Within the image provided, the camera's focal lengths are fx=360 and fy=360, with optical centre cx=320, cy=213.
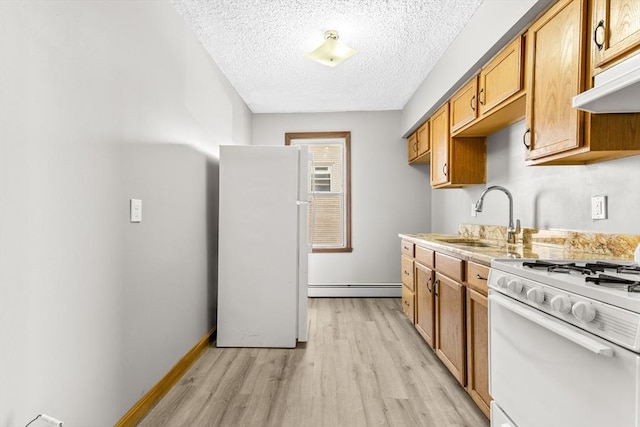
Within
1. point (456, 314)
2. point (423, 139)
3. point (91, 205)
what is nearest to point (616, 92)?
point (456, 314)

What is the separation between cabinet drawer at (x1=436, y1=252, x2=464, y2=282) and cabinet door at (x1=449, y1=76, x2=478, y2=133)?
1.09m

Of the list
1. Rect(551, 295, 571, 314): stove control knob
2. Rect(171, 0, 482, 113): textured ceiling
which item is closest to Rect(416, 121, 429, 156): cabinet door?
Rect(171, 0, 482, 113): textured ceiling

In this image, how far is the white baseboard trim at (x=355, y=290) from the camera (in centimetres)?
472

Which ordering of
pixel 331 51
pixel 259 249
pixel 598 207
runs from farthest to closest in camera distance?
pixel 259 249 < pixel 331 51 < pixel 598 207

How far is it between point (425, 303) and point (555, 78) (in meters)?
1.81

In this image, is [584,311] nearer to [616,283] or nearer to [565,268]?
[616,283]

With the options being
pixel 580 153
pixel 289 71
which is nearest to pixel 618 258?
pixel 580 153

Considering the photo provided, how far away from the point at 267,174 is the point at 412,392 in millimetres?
1947

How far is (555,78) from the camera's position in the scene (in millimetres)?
1750

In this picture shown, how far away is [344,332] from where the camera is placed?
337 cm

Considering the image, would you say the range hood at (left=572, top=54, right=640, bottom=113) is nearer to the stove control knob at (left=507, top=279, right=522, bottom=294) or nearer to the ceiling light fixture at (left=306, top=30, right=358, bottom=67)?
the stove control knob at (left=507, top=279, right=522, bottom=294)

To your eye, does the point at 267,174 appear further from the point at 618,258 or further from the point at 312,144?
the point at 618,258

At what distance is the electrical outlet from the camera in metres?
1.82

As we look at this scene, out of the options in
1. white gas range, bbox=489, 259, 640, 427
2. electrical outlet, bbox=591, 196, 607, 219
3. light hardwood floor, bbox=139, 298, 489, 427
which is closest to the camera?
white gas range, bbox=489, 259, 640, 427
